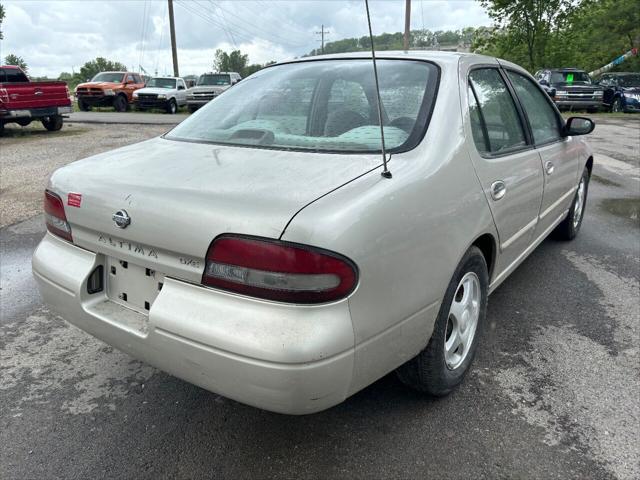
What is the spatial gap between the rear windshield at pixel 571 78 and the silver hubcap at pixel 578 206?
1932 cm

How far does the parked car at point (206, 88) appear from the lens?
76.2 ft

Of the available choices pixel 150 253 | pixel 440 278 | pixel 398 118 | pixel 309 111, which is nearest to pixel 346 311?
pixel 440 278

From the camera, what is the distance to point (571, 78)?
2189 centimetres

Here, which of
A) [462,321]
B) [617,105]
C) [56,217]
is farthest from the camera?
[617,105]

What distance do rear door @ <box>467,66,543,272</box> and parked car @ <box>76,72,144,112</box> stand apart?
78.8 feet

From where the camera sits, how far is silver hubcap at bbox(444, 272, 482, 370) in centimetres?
253

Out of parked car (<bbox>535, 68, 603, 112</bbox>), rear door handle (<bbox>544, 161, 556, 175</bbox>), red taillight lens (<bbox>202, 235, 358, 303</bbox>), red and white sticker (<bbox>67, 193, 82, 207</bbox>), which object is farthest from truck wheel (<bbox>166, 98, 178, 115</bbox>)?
red taillight lens (<bbox>202, 235, 358, 303</bbox>)

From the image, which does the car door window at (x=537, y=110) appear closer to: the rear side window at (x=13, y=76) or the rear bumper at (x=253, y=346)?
the rear bumper at (x=253, y=346)

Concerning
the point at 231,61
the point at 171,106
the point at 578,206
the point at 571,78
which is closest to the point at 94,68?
the point at 231,61

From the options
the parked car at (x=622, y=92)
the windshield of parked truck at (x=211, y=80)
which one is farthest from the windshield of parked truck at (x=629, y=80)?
the windshield of parked truck at (x=211, y=80)

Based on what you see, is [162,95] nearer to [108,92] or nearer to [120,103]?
[120,103]

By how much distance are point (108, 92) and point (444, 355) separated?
24.9m

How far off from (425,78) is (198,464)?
6.66 feet

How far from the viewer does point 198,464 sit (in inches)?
84.7
